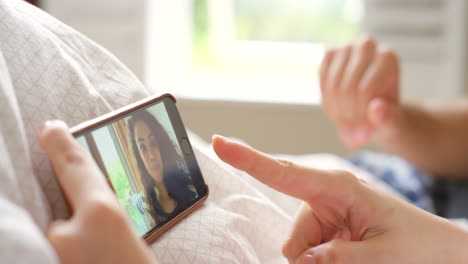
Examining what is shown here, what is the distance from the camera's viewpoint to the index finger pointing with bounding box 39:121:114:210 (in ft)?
1.13

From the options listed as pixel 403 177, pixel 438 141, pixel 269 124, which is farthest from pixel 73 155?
pixel 269 124

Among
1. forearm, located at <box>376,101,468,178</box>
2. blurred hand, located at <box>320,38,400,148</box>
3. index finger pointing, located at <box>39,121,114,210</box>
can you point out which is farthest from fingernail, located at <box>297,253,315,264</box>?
forearm, located at <box>376,101,468,178</box>

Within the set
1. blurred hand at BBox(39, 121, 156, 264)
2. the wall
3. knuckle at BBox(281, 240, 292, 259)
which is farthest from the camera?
the wall

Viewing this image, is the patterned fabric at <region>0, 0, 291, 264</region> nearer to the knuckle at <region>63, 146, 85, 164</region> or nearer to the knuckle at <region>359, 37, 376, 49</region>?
the knuckle at <region>63, 146, 85, 164</region>

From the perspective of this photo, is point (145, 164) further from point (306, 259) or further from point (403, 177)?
point (403, 177)

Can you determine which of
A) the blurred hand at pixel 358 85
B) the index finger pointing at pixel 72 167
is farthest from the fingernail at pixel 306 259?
the blurred hand at pixel 358 85

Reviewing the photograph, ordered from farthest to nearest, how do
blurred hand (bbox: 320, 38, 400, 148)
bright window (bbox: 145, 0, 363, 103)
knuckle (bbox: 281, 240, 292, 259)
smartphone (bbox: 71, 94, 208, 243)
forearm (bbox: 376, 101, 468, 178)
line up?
bright window (bbox: 145, 0, 363, 103) < forearm (bbox: 376, 101, 468, 178) < blurred hand (bbox: 320, 38, 400, 148) < knuckle (bbox: 281, 240, 292, 259) < smartphone (bbox: 71, 94, 208, 243)

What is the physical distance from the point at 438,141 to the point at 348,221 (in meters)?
1.11

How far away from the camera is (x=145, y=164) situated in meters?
0.47

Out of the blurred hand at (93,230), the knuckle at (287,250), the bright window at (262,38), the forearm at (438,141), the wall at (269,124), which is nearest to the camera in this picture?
the blurred hand at (93,230)

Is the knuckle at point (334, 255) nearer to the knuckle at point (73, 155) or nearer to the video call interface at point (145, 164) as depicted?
the video call interface at point (145, 164)

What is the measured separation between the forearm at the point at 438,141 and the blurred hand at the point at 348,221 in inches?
39.0

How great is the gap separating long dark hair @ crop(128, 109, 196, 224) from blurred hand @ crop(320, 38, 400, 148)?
32.4 inches

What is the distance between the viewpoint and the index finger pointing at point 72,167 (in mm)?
346
